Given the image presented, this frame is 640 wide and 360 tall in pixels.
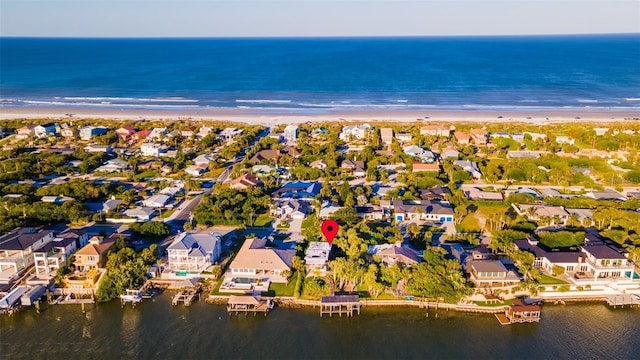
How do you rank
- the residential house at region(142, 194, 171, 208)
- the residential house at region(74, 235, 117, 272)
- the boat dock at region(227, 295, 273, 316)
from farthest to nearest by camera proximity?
the residential house at region(142, 194, 171, 208), the residential house at region(74, 235, 117, 272), the boat dock at region(227, 295, 273, 316)

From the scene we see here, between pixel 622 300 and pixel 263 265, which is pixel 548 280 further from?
pixel 263 265

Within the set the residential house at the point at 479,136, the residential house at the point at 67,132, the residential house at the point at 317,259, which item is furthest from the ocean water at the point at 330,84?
the residential house at the point at 317,259

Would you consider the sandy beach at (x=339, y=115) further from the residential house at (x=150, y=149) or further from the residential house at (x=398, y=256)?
the residential house at (x=398, y=256)

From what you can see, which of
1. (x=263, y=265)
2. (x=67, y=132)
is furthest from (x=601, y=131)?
(x=67, y=132)

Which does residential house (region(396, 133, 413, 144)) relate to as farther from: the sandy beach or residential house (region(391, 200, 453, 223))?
residential house (region(391, 200, 453, 223))

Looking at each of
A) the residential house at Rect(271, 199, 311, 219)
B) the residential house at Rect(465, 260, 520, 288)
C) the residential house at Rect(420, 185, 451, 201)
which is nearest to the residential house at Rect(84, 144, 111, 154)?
the residential house at Rect(271, 199, 311, 219)

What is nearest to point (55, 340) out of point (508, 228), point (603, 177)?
point (508, 228)

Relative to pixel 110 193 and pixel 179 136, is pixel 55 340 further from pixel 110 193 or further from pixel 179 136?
pixel 179 136
